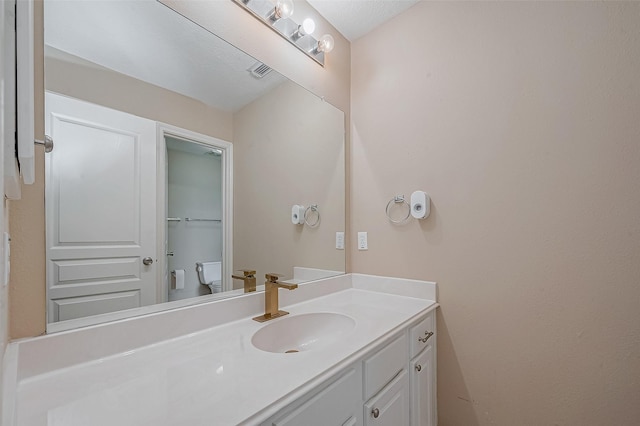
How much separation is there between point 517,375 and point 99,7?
2.08 m

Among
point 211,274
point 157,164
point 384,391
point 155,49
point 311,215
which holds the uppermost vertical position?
point 155,49

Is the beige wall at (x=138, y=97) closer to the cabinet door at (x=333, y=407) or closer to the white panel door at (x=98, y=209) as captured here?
the white panel door at (x=98, y=209)

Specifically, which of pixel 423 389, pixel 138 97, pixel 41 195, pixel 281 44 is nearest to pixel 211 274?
pixel 41 195

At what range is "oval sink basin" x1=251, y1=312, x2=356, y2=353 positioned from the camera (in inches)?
44.8

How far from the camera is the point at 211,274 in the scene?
1.18 m

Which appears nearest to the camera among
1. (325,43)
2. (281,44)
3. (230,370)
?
(230,370)

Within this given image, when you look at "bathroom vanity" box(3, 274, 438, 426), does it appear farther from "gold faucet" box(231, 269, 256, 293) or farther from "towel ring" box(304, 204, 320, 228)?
"towel ring" box(304, 204, 320, 228)

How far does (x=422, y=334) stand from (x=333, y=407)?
67 cm

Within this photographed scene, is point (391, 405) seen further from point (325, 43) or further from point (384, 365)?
point (325, 43)

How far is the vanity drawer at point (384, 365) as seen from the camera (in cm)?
93

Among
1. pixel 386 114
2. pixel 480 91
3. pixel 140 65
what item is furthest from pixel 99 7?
pixel 480 91

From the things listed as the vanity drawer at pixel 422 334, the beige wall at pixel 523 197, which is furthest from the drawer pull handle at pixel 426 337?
the beige wall at pixel 523 197

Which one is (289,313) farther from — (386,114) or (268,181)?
(386,114)

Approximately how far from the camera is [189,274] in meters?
1.11
